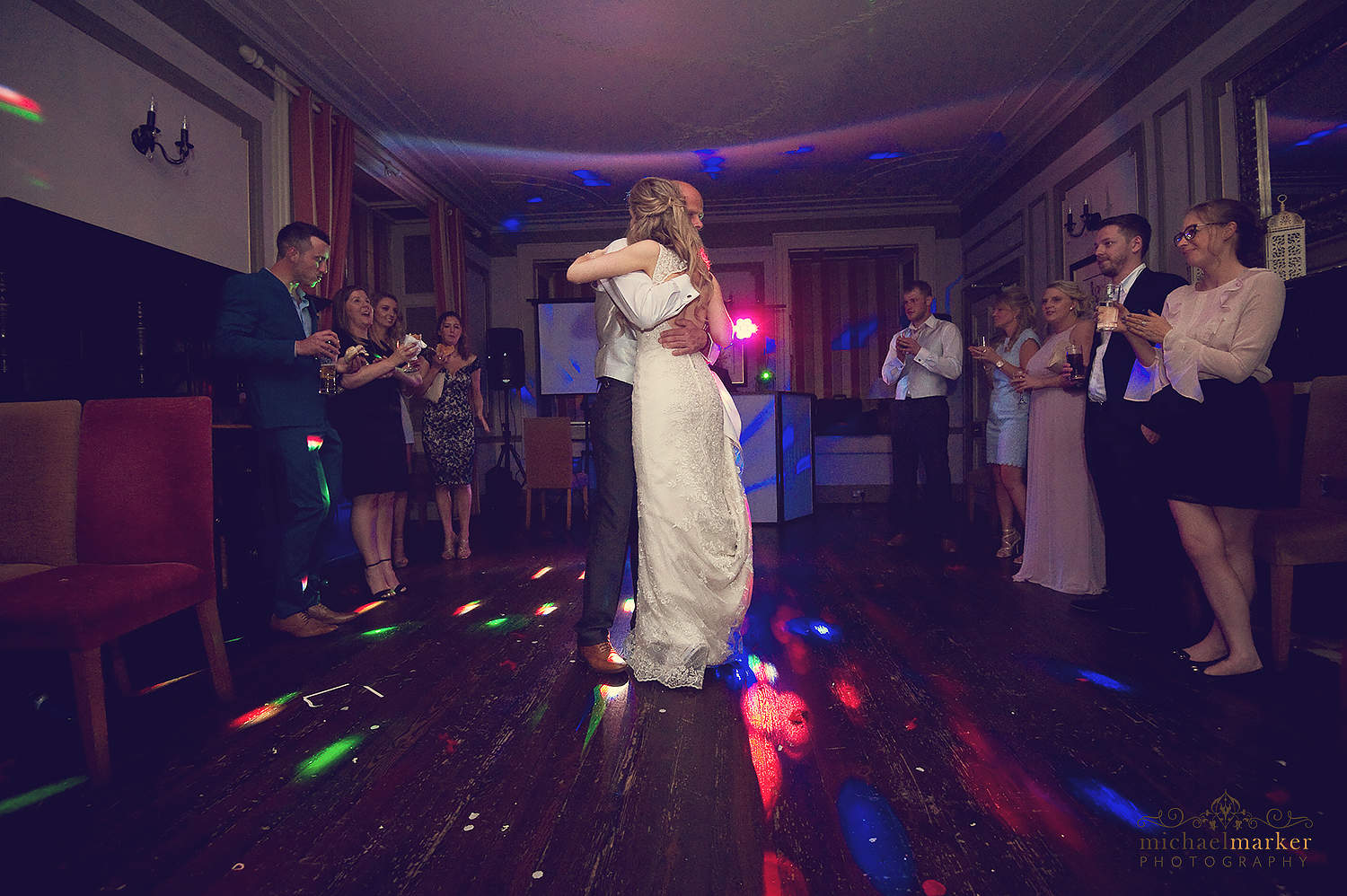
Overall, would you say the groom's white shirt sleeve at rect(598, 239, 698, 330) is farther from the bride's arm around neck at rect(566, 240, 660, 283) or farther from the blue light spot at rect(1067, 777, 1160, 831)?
the blue light spot at rect(1067, 777, 1160, 831)

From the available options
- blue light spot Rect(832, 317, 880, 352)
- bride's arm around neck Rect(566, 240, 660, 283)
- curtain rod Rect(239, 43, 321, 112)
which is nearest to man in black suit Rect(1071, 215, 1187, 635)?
bride's arm around neck Rect(566, 240, 660, 283)

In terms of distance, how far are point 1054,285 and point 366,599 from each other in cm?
373

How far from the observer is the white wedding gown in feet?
6.42

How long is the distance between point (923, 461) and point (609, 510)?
273cm

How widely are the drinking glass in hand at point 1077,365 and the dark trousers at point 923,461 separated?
3.89 ft

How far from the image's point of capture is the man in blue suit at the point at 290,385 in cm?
234

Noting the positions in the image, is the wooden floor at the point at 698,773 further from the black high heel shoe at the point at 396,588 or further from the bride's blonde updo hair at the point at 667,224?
the bride's blonde updo hair at the point at 667,224

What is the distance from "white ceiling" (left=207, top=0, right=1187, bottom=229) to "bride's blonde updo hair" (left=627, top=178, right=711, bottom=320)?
86.6 inches

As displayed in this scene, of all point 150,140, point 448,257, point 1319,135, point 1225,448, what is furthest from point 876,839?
point 448,257

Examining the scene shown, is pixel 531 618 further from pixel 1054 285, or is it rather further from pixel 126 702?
pixel 1054 285

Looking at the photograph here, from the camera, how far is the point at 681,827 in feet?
4.01

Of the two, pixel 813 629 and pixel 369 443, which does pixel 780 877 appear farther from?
pixel 369 443

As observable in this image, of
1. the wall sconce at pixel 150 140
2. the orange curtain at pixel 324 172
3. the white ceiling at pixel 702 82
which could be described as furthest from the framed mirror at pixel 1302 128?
the wall sconce at pixel 150 140

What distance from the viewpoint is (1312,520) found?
1.96 meters
